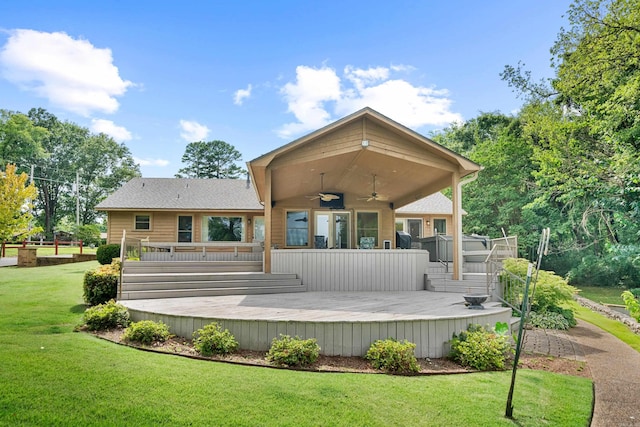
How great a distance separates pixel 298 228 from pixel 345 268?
5721mm

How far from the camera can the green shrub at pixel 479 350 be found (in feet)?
17.0

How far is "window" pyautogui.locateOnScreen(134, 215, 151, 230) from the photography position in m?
16.9

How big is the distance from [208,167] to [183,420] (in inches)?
1668

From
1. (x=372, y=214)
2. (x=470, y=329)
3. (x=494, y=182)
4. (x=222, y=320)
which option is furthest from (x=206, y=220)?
(x=494, y=182)

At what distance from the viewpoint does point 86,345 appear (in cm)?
513

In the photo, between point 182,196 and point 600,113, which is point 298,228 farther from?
point 600,113

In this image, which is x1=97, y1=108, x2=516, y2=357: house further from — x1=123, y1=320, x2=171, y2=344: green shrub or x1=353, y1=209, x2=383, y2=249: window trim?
x1=123, y1=320, x2=171, y2=344: green shrub

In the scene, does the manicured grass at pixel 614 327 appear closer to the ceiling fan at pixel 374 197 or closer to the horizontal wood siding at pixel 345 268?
the horizontal wood siding at pixel 345 268

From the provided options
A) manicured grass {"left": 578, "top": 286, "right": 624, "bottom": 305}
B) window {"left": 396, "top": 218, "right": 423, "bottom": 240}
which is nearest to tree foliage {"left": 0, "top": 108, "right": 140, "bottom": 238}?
window {"left": 396, "top": 218, "right": 423, "bottom": 240}

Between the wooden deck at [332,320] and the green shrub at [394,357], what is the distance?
0.32 metres

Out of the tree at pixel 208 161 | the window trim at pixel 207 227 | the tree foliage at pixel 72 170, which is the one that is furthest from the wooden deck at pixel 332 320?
the tree foliage at pixel 72 170

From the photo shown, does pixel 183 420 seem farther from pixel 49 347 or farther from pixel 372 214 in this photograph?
pixel 372 214

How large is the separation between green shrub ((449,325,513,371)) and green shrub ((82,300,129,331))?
5327mm

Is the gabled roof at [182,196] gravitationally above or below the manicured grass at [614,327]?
above
